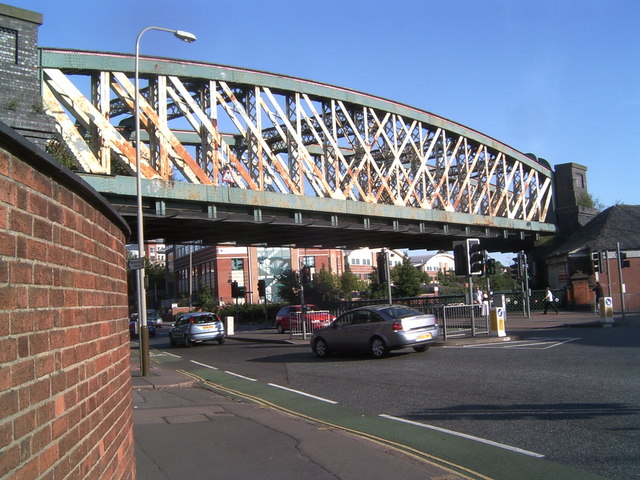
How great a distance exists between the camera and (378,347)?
651 inches

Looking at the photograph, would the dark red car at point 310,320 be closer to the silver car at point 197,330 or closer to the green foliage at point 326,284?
the silver car at point 197,330

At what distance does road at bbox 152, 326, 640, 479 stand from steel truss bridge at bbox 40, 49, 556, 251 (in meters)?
8.34

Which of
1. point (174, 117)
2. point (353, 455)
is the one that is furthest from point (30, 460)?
point (174, 117)

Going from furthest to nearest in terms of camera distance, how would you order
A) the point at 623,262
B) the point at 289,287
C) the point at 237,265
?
the point at 237,265
the point at 289,287
the point at 623,262

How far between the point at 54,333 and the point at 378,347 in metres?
14.5

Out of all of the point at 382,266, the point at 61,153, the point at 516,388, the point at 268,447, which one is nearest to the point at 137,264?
the point at 382,266

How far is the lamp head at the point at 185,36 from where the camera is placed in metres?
16.3

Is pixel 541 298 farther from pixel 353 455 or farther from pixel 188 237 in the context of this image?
pixel 353 455

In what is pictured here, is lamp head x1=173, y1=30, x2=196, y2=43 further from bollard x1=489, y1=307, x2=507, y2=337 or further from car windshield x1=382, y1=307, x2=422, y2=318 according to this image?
bollard x1=489, y1=307, x2=507, y2=337

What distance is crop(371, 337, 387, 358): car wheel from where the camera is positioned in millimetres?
16375

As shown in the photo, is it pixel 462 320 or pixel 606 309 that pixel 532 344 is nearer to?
pixel 462 320

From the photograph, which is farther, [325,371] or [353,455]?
[325,371]

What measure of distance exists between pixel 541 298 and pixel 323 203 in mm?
16617

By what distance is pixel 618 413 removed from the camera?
26.3ft
